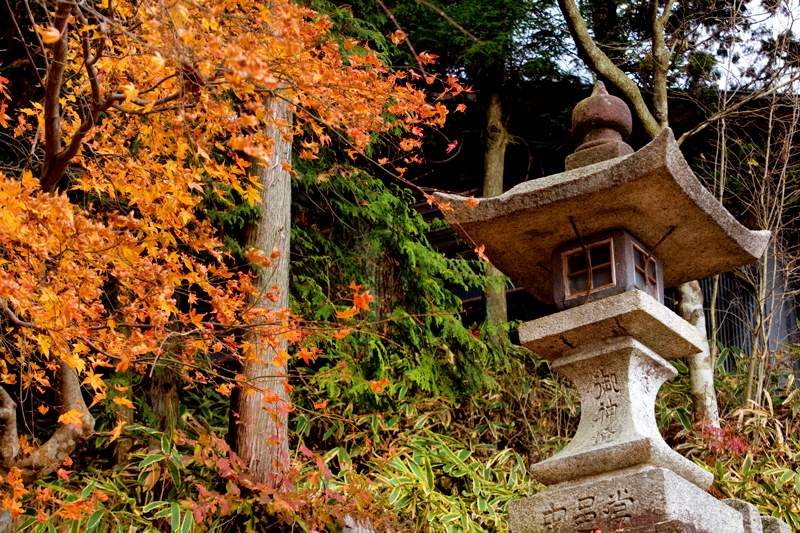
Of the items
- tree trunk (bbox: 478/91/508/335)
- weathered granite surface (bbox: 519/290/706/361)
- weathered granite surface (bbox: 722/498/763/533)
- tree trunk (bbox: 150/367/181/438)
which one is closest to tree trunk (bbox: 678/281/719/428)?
tree trunk (bbox: 478/91/508/335)

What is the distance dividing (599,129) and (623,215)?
75 cm

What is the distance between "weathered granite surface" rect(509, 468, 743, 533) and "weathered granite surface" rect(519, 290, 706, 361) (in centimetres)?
80

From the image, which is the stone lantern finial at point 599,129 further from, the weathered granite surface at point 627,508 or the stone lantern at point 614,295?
the weathered granite surface at point 627,508

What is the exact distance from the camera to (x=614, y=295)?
182 inches

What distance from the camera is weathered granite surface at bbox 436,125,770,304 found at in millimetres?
4359

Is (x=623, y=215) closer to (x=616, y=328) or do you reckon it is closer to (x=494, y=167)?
(x=616, y=328)

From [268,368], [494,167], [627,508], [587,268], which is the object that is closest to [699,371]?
[494,167]

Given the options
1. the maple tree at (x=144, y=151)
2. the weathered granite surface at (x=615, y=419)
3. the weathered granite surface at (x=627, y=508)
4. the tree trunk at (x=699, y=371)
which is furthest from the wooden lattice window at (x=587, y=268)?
the tree trunk at (x=699, y=371)

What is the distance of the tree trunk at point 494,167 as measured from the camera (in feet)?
31.1

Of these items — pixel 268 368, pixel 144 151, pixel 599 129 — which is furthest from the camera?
pixel 268 368

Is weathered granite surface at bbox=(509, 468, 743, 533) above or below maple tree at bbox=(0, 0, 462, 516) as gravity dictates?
below

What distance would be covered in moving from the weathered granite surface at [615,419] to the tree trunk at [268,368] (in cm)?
209

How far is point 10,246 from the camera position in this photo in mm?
3785

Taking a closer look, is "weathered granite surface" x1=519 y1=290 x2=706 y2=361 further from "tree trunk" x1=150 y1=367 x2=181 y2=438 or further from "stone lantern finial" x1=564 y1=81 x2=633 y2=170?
"tree trunk" x1=150 y1=367 x2=181 y2=438
